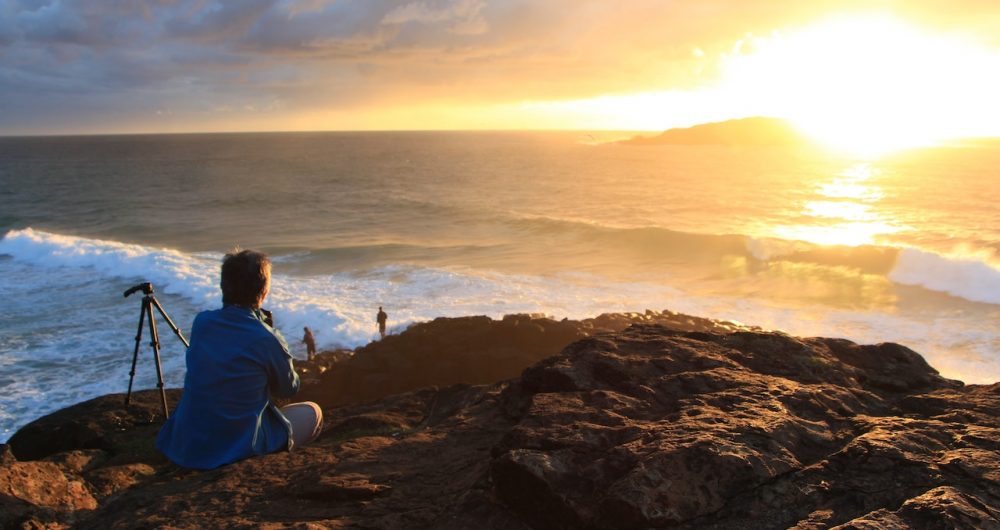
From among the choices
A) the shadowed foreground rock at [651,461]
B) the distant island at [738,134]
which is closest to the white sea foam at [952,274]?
the shadowed foreground rock at [651,461]

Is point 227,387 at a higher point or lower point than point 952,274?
higher

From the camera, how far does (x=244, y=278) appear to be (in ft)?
12.4

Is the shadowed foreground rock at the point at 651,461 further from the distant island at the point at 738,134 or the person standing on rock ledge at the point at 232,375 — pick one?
the distant island at the point at 738,134

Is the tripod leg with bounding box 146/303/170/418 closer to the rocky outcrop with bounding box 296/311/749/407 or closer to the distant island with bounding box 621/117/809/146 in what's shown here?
the rocky outcrop with bounding box 296/311/749/407

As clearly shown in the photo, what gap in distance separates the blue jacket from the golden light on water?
2904 cm

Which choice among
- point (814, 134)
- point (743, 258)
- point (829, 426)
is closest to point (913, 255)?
point (743, 258)

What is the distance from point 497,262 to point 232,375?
2228 centimetres

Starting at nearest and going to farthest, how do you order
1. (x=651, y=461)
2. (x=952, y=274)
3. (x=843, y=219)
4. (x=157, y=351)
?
(x=651, y=461) < (x=157, y=351) < (x=952, y=274) < (x=843, y=219)

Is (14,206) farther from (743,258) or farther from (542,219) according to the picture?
(743,258)

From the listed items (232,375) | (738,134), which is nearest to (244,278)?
(232,375)

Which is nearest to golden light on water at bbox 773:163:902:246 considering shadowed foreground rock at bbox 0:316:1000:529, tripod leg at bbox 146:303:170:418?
shadowed foreground rock at bbox 0:316:1000:529

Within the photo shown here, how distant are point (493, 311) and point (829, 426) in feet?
48.4

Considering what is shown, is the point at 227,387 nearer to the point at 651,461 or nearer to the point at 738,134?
the point at 651,461

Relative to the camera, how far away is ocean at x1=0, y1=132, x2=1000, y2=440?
1594cm
